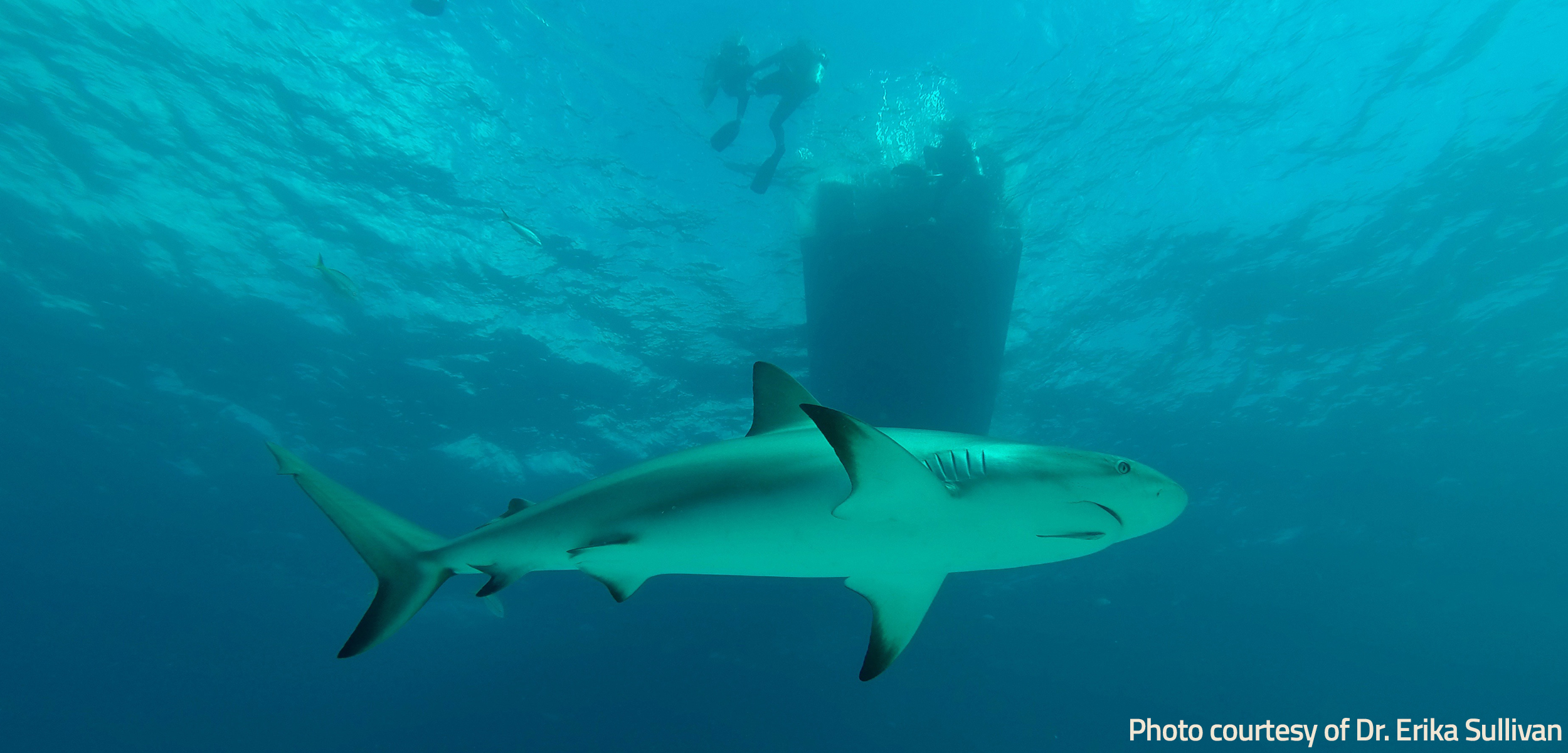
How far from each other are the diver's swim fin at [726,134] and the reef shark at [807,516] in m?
8.40

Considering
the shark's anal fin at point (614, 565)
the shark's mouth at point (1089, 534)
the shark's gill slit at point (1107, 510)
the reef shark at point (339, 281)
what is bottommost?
the shark's anal fin at point (614, 565)

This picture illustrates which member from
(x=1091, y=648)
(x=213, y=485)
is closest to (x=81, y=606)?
(x=213, y=485)

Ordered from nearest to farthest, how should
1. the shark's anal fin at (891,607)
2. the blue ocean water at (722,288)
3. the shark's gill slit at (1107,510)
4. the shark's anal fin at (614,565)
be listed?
1. the shark's gill slit at (1107,510)
2. the shark's anal fin at (614,565)
3. the shark's anal fin at (891,607)
4. the blue ocean water at (722,288)

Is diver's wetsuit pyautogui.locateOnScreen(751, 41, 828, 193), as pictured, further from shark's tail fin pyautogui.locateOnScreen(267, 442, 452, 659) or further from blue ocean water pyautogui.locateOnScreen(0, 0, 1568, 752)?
shark's tail fin pyautogui.locateOnScreen(267, 442, 452, 659)

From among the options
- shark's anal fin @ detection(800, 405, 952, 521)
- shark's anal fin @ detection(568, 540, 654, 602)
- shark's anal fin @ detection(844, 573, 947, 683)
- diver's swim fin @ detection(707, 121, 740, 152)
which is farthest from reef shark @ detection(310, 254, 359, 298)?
shark's anal fin @ detection(800, 405, 952, 521)

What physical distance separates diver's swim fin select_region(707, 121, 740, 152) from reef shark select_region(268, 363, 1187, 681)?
8.40m

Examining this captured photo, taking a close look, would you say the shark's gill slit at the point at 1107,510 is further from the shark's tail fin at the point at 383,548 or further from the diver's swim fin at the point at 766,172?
the diver's swim fin at the point at 766,172

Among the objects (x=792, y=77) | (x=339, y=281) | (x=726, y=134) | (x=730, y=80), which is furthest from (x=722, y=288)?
(x=339, y=281)

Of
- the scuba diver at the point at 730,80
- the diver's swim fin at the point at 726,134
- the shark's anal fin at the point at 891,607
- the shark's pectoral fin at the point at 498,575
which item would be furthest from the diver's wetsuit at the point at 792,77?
the shark's pectoral fin at the point at 498,575

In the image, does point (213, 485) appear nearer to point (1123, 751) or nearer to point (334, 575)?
point (334, 575)

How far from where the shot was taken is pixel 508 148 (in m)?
11.0

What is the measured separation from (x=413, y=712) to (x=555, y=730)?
843 centimetres

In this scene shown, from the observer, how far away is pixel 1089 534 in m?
2.26

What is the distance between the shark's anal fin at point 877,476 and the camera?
2.04 meters
